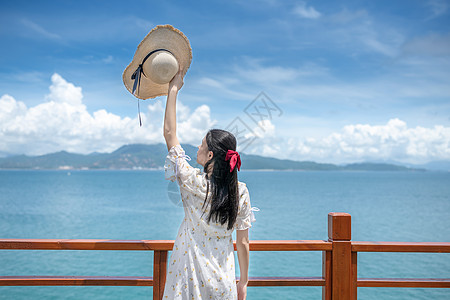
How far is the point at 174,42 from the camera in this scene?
2.01 metres

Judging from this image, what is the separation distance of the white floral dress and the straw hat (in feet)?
1.57

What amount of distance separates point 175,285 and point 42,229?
88.2 feet

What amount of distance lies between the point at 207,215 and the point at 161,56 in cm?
94

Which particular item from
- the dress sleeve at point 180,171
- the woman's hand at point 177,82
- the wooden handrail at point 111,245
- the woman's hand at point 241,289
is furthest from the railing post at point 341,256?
the woman's hand at point 177,82

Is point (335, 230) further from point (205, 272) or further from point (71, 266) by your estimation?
point (71, 266)

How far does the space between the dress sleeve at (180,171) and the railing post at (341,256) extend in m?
1.10

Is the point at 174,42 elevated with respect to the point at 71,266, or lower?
elevated

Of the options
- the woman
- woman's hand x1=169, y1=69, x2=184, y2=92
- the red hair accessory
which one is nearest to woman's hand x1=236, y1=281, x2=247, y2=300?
the woman

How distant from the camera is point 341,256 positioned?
236 centimetres

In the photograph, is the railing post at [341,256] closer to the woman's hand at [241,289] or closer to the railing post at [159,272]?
the woman's hand at [241,289]

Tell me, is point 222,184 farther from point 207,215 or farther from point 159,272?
point 159,272

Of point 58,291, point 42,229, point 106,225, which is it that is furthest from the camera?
point 106,225

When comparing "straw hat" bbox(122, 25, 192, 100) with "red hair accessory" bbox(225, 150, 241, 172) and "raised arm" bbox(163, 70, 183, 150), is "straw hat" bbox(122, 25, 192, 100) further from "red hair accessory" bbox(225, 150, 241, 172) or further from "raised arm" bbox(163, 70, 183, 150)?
"red hair accessory" bbox(225, 150, 241, 172)

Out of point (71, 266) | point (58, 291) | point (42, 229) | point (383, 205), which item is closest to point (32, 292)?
point (58, 291)
